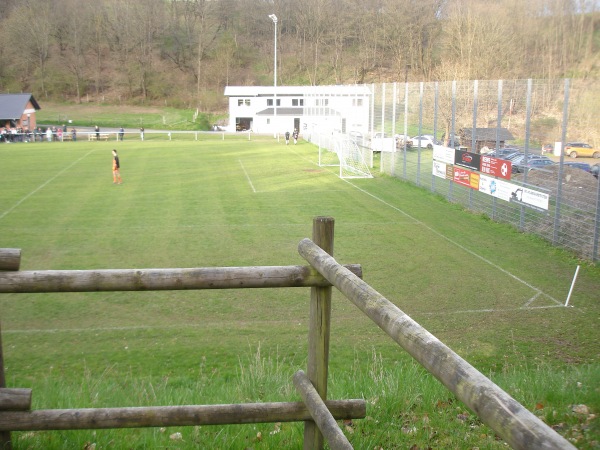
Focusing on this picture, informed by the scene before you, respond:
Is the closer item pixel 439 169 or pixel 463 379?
pixel 463 379

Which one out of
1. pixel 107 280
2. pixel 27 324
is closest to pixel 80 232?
pixel 27 324

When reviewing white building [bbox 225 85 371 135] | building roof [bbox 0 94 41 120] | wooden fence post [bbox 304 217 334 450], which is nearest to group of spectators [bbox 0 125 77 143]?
building roof [bbox 0 94 41 120]

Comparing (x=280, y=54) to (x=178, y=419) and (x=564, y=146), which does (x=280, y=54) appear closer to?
(x=564, y=146)

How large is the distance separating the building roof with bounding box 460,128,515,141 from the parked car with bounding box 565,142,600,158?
2865 mm

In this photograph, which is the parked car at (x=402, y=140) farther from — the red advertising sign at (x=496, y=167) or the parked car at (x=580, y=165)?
the parked car at (x=580, y=165)

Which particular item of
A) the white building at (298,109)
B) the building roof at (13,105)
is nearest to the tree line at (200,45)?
the white building at (298,109)

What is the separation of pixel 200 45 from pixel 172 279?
104 metres

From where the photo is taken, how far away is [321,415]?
3.26m

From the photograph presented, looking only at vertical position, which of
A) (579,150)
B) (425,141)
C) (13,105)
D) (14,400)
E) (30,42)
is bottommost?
(425,141)

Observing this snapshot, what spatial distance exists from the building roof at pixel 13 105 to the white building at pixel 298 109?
22689mm

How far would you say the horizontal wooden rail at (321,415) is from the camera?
294 cm

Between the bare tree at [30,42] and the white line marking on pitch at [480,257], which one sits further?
the bare tree at [30,42]

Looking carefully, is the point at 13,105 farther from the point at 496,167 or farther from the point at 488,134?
the point at 496,167

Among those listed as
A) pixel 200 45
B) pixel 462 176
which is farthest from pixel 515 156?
pixel 200 45
